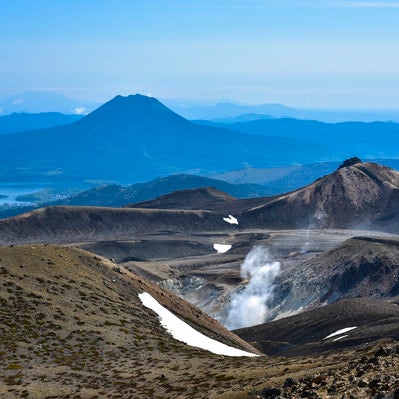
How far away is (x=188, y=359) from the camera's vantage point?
48.0 m

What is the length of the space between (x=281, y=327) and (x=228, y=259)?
85.6m

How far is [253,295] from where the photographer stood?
148m

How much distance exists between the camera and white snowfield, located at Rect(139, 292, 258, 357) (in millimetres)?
63697

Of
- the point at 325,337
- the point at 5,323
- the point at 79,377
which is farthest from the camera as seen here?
the point at 325,337

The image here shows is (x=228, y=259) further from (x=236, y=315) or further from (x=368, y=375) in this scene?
(x=368, y=375)

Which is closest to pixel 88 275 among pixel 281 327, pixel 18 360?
pixel 18 360

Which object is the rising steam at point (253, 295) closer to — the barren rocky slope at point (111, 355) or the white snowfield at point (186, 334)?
the barren rocky slope at point (111, 355)

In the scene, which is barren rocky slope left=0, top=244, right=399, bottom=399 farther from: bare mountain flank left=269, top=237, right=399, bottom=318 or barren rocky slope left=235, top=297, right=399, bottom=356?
bare mountain flank left=269, top=237, right=399, bottom=318

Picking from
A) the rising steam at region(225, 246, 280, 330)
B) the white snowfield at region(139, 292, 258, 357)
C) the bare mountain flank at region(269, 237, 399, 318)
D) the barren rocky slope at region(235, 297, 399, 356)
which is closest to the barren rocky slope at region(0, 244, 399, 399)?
the white snowfield at region(139, 292, 258, 357)

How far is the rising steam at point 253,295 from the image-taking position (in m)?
137

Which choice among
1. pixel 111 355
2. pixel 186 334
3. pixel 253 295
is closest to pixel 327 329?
pixel 186 334

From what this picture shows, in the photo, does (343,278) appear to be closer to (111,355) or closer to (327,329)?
(327,329)

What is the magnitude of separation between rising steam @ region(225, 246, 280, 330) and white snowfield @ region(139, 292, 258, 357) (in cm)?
6208

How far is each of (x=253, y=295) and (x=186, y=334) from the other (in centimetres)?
8340
